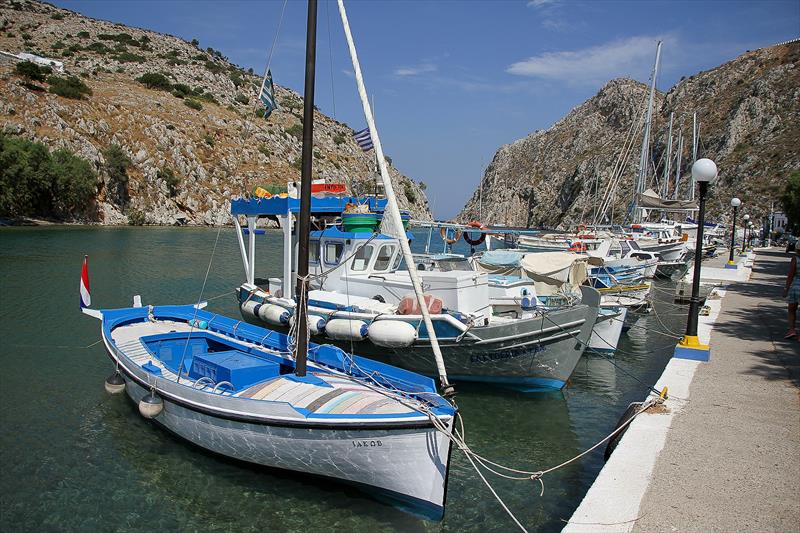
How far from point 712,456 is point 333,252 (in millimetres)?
10475

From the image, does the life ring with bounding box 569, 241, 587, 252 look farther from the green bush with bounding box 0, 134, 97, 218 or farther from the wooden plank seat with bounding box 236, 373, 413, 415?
the green bush with bounding box 0, 134, 97, 218

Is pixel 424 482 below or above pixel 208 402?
below

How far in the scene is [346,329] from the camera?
41.5 feet

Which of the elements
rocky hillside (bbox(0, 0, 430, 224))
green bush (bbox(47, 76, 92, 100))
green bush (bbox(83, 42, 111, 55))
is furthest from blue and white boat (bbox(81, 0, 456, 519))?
green bush (bbox(83, 42, 111, 55))

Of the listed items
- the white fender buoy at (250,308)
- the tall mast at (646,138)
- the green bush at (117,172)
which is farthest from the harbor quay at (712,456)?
the green bush at (117,172)

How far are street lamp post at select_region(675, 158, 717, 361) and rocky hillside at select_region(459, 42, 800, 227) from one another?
29928 millimetres

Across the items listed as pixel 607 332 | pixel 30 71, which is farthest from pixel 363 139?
pixel 30 71

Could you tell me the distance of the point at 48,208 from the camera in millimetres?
59250

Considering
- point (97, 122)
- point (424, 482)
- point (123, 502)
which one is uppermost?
point (97, 122)

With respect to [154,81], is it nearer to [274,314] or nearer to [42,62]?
[42,62]

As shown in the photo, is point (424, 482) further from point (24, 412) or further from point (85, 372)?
point (85, 372)

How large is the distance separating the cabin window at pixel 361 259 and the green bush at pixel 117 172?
206 feet

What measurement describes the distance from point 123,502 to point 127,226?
2544 inches

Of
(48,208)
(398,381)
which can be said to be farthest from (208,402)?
(48,208)
